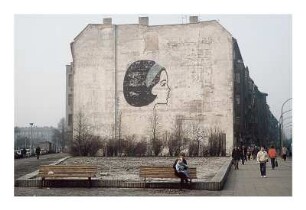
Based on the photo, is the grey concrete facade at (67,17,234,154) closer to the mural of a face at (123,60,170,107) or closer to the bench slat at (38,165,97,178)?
the mural of a face at (123,60,170,107)

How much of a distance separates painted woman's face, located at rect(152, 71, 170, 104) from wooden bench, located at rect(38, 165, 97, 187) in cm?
1706

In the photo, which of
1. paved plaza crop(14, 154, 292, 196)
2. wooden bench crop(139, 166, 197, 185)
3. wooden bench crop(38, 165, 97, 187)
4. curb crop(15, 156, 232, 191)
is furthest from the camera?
wooden bench crop(38, 165, 97, 187)

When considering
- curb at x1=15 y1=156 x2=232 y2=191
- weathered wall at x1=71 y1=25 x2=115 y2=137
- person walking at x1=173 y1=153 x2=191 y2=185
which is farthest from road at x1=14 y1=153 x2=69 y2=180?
weathered wall at x1=71 y1=25 x2=115 y2=137

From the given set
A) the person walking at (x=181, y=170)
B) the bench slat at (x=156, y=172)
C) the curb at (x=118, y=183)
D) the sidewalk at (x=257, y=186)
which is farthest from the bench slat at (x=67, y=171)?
the sidewalk at (x=257, y=186)

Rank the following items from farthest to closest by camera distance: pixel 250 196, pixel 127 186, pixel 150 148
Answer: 1. pixel 150 148
2. pixel 127 186
3. pixel 250 196

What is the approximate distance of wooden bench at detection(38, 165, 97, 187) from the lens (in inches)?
611

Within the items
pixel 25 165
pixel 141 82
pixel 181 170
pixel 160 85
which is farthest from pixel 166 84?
A: pixel 181 170

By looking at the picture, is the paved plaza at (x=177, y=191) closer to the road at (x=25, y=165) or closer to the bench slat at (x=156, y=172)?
the bench slat at (x=156, y=172)

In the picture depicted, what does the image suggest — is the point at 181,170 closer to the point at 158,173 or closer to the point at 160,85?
the point at 158,173

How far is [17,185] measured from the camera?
15.4 m
